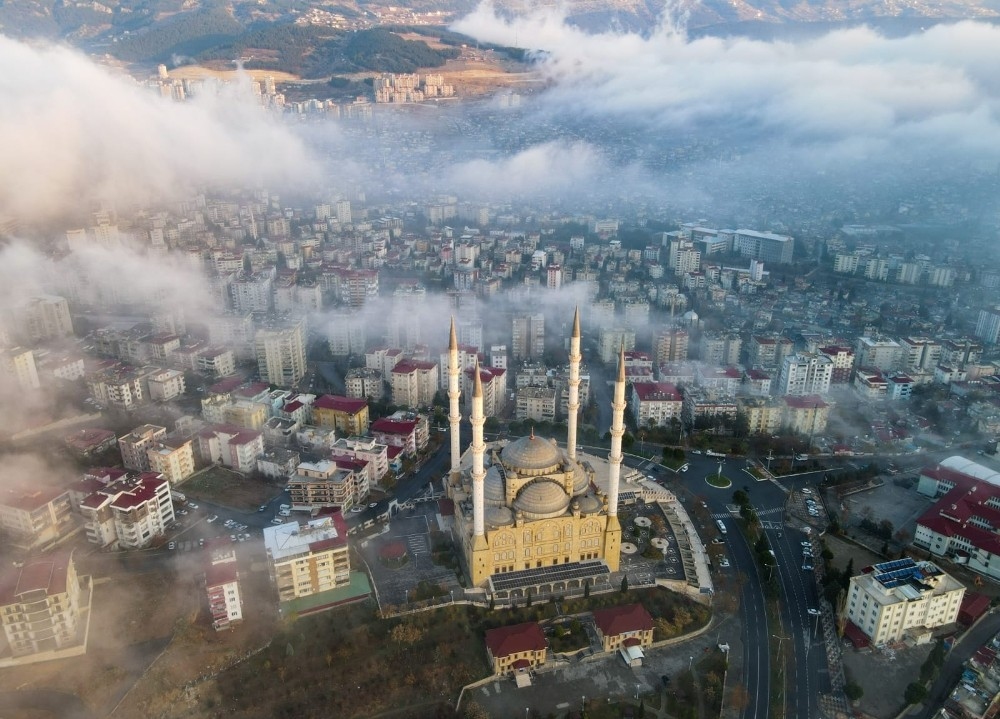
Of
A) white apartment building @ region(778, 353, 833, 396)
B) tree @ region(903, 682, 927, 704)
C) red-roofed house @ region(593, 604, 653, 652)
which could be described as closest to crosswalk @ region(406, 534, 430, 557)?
red-roofed house @ region(593, 604, 653, 652)

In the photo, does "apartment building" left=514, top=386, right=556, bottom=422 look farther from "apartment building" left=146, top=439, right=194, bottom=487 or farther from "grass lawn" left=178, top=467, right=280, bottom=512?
"apartment building" left=146, top=439, right=194, bottom=487

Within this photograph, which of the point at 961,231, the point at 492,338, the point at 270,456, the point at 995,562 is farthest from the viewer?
the point at 961,231

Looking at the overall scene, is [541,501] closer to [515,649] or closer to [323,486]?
[515,649]

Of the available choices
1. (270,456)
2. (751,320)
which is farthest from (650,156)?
(270,456)

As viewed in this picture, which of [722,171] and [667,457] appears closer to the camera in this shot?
[667,457]

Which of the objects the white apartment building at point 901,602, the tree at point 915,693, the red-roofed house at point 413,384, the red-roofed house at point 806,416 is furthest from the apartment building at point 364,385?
the tree at point 915,693

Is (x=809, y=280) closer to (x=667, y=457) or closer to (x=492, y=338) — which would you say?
(x=492, y=338)
